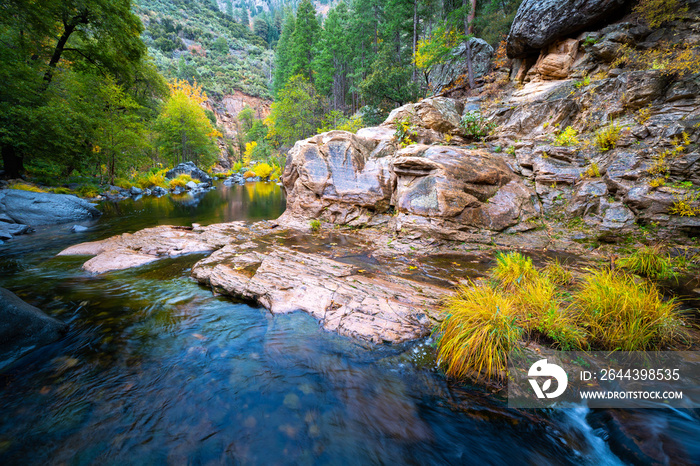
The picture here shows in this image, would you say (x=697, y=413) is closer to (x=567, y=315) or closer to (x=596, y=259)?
(x=567, y=315)

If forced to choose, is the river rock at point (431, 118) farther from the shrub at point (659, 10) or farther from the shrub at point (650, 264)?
the shrub at point (650, 264)

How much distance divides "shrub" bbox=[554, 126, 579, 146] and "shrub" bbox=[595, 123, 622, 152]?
0.56 metres

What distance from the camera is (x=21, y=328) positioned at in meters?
3.33

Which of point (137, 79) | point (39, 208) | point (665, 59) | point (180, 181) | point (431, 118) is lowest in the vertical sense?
point (39, 208)

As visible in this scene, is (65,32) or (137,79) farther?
(137,79)

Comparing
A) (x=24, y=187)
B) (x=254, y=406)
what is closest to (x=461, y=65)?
(x=254, y=406)

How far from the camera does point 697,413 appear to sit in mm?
2166

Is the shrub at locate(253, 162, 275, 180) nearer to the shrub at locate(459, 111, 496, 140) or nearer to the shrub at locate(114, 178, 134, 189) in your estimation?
the shrub at locate(114, 178, 134, 189)

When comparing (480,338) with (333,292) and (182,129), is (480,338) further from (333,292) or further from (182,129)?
(182,129)

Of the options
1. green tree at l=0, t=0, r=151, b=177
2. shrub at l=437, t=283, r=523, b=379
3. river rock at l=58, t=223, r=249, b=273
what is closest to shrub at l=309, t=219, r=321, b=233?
river rock at l=58, t=223, r=249, b=273

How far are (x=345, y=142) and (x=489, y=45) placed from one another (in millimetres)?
11389

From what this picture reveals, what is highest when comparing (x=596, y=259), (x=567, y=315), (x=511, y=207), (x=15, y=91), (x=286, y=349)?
(x=15, y=91)

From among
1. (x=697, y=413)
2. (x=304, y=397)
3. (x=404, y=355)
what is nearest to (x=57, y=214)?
(x=304, y=397)

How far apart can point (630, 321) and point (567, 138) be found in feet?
23.1
